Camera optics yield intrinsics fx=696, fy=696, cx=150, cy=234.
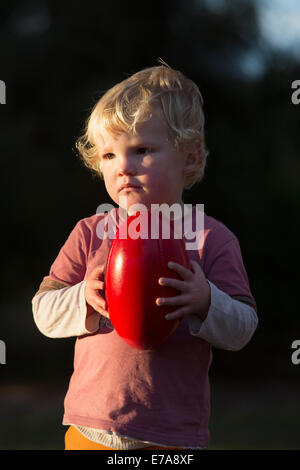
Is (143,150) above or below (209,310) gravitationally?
above

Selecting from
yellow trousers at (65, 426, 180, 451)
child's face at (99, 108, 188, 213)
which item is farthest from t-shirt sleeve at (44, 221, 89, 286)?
yellow trousers at (65, 426, 180, 451)

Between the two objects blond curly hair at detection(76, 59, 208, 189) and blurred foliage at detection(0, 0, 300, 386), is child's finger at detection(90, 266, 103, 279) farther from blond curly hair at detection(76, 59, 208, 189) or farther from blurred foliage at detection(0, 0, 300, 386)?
blurred foliage at detection(0, 0, 300, 386)

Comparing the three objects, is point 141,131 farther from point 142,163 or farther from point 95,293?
point 95,293

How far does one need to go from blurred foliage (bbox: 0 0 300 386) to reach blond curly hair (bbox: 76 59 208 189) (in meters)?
4.01

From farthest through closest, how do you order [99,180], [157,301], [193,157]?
[99,180] < [193,157] < [157,301]

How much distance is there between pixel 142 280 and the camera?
5.07ft

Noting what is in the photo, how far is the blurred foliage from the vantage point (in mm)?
6078

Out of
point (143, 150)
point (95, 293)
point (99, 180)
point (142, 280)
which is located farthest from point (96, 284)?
point (99, 180)

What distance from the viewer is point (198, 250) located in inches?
69.7

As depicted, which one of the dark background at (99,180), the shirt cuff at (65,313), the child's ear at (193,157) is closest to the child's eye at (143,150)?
the child's ear at (193,157)

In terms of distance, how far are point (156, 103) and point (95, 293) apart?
528 mm

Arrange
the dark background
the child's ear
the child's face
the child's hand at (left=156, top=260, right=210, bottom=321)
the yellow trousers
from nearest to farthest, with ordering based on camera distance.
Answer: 1. the child's hand at (left=156, top=260, right=210, bottom=321)
2. the yellow trousers
3. the child's face
4. the child's ear
5. the dark background

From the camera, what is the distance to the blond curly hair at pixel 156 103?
1.77 meters

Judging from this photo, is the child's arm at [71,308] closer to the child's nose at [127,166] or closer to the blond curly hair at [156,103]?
the child's nose at [127,166]
